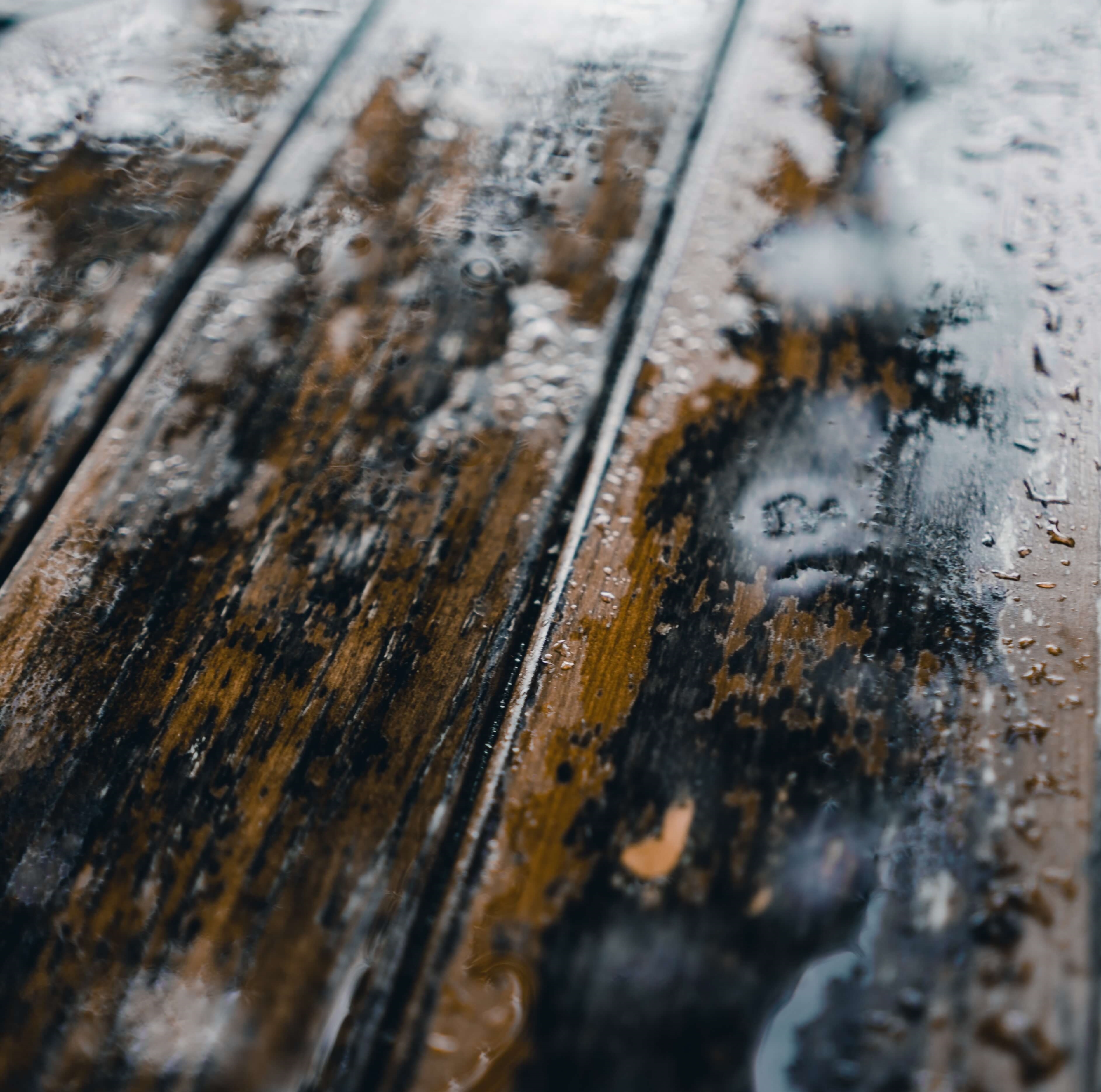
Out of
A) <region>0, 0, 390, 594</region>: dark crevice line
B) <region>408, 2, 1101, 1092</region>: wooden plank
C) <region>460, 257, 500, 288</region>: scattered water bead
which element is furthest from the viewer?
<region>460, 257, 500, 288</region>: scattered water bead

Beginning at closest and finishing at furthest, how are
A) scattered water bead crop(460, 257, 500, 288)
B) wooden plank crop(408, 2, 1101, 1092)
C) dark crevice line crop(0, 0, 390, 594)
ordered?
wooden plank crop(408, 2, 1101, 1092)
dark crevice line crop(0, 0, 390, 594)
scattered water bead crop(460, 257, 500, 288)

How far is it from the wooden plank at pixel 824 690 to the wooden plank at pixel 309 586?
64 millimetres

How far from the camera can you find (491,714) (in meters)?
→ 0.60

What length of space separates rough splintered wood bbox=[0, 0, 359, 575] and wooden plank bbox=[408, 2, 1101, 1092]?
1.86 ft

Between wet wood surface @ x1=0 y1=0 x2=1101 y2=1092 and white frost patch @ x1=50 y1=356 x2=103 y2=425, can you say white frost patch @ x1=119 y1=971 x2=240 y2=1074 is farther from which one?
white frost patch @ x1=50 y1=356 x2=103 y2=425

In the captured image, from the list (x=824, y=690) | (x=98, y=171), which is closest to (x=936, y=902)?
(x=824, y=690)

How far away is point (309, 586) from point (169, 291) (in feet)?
1.50

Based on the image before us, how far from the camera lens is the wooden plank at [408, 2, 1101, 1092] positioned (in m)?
0.48

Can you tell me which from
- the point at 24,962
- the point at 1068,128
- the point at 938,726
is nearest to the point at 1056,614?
the point at 938,726

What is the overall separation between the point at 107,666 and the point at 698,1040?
1.85 feet

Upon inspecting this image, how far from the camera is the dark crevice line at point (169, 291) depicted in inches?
28.5

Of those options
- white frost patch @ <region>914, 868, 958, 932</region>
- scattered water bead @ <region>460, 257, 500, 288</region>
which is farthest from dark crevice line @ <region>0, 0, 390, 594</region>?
white frost patch @ <region>914, 868, 958, 932</region>

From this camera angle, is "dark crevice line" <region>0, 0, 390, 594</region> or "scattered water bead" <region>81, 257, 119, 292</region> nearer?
"dark crevice line" <region>0, 0, 390, 594</region>

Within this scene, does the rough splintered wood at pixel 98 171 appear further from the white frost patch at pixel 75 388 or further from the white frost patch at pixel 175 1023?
the white frost patch at pixel 175 1023
